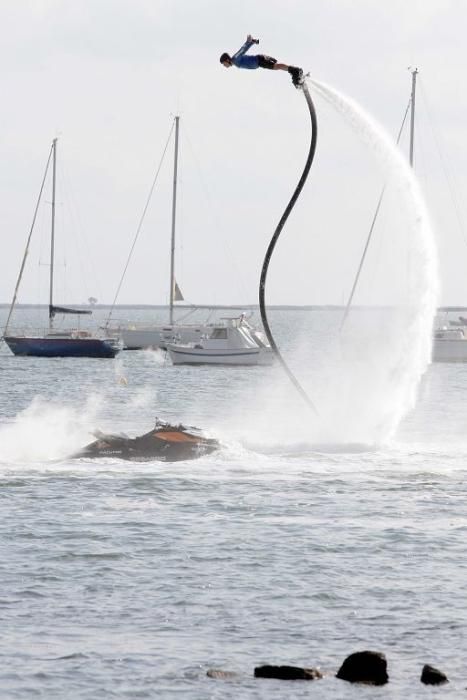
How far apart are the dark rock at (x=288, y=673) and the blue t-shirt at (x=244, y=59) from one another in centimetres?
1497

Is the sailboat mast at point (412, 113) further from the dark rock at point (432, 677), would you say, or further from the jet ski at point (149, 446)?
the dark rock at point (432, 677)

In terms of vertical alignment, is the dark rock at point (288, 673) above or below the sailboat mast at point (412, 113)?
below

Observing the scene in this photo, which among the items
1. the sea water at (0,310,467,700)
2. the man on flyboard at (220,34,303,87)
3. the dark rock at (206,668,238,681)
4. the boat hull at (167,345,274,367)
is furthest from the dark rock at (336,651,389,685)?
the boat hull at (167,345,274,367)

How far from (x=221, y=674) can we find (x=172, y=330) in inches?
4344

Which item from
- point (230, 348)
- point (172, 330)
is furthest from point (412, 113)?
point (172, 330)

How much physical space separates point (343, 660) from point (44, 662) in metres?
4.80

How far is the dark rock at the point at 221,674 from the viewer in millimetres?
22578

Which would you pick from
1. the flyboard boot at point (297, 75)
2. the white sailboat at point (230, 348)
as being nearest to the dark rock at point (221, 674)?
the flyboard boot at point (297, 75)

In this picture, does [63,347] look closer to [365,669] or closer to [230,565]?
[230,565]

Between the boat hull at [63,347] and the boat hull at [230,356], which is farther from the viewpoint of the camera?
the boat hull at [63,347]

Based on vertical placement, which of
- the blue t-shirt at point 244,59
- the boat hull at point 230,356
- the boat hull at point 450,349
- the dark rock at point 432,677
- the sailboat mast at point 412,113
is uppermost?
the sailboat mast at point 412,113

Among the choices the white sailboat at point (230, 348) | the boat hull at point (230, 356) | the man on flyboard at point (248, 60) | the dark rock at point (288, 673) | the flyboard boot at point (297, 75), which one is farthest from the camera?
the white sailboat at point (230, 348)

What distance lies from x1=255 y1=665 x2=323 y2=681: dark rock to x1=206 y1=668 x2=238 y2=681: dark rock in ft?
1.25

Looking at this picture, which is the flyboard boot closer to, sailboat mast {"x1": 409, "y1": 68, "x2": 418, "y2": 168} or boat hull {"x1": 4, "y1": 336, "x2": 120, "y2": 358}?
sailboat mast {"x1": 409, "y1": 68, "x2": 418, "y2": 168}
